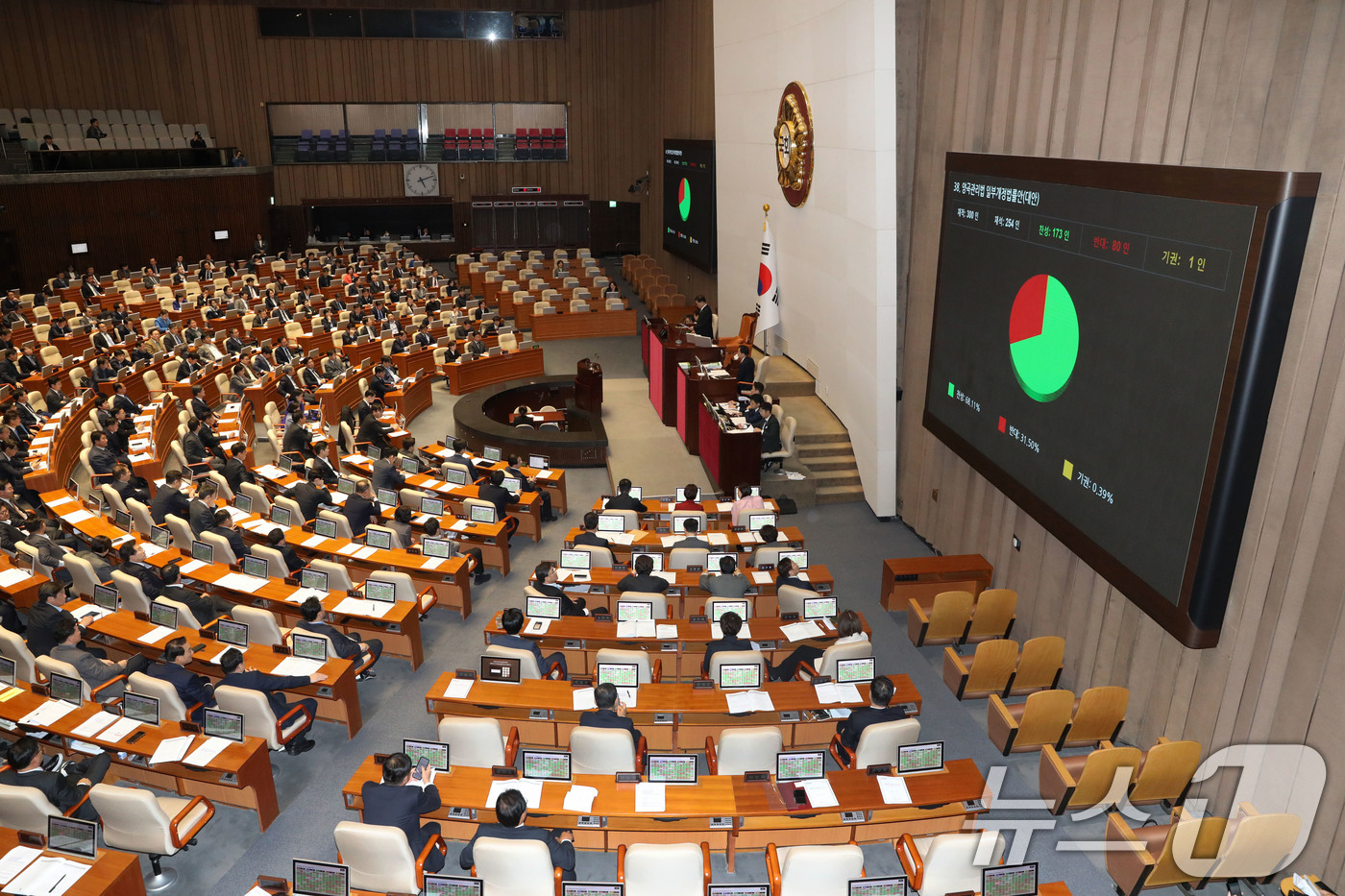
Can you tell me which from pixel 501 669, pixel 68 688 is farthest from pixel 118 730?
pixel 501 669

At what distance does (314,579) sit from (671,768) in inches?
190

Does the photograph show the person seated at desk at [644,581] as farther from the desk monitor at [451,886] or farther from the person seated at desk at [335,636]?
the desk monitor at [451,886]

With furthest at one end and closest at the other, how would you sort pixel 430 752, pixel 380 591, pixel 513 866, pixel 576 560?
pixel 576 560 → pixel 380 591 → pixel 430 752 → pixel 513 866

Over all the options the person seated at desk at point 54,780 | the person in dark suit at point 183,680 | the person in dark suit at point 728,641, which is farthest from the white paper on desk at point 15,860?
the person in dark suit at point 728,641

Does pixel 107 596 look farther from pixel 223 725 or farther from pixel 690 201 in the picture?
pixel 690 201

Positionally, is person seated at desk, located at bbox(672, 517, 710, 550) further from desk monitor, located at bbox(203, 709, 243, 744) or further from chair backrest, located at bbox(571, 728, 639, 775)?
desk monitor, located at bbox(203, 709, 243, 744)

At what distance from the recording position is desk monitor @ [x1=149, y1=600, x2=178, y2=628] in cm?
→ 845

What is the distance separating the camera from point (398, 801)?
19.5 feet

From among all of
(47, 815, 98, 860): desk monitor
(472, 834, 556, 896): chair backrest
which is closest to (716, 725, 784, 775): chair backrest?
(472, 834, 556, 896): chair backrest

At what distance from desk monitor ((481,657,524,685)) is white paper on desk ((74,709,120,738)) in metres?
2.89

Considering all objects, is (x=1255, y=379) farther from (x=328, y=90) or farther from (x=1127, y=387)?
(x=328, y=90)

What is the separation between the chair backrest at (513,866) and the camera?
17.7 ft

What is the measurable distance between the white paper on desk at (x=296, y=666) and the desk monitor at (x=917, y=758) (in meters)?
5.00

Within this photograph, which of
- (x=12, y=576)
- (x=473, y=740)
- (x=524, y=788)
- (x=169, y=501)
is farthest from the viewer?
(x=169, y=501)
